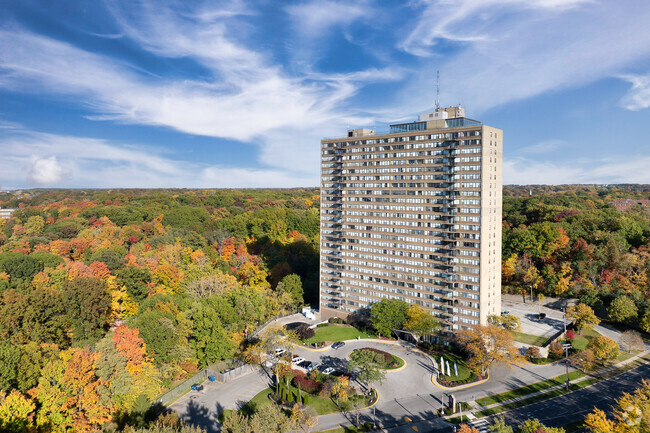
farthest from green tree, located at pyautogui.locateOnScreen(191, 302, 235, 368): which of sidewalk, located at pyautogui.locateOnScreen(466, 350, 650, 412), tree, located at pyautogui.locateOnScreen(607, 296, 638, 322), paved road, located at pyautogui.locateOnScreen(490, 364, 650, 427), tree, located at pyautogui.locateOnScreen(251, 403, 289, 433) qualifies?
tree, located at pyautogui.locateOnScreen(607, 296, 638, 322)

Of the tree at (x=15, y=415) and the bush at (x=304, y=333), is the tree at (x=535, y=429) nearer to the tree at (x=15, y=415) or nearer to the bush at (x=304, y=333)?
the bush at (x=304, y=333)

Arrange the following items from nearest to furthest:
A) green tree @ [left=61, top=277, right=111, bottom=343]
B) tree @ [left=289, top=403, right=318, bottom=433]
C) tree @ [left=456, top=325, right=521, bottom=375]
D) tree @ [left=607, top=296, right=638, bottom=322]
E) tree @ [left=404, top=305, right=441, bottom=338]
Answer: tree @ [left=289, top=403, right=318, bottom=433] < tree @ [left=456, top=325, right=521, bottom=375] < green tree @ [left=61, top=277, right=111, bottom=343] < tree @ [left=404, top=305, right=441, bottom=338] < tree @ [left=607, top=296, right=638, bottom=322]

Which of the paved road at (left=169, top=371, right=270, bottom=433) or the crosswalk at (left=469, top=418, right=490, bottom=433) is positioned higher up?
the crosswalk at (left=469, top=418, right=490, bottom=433)

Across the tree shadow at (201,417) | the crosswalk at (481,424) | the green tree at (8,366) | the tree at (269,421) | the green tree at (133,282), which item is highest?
the green tree at (133,282)

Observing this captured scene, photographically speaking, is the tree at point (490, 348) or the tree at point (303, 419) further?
the tree at point (490, 348)

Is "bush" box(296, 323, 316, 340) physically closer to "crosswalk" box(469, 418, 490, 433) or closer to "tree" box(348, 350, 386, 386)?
"tree" box(348, 350, 386, 386)

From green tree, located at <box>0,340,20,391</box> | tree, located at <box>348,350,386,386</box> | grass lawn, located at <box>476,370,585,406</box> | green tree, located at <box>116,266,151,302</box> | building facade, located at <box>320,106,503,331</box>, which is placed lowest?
grass lawn, located at <box>476,370,585,406</box>

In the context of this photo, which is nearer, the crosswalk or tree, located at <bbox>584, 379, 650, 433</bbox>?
tree, located at <bbox>584, 379, 650, 433</bbox>

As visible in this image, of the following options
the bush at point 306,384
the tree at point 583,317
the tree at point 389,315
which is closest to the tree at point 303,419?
the bush at point 306,384
